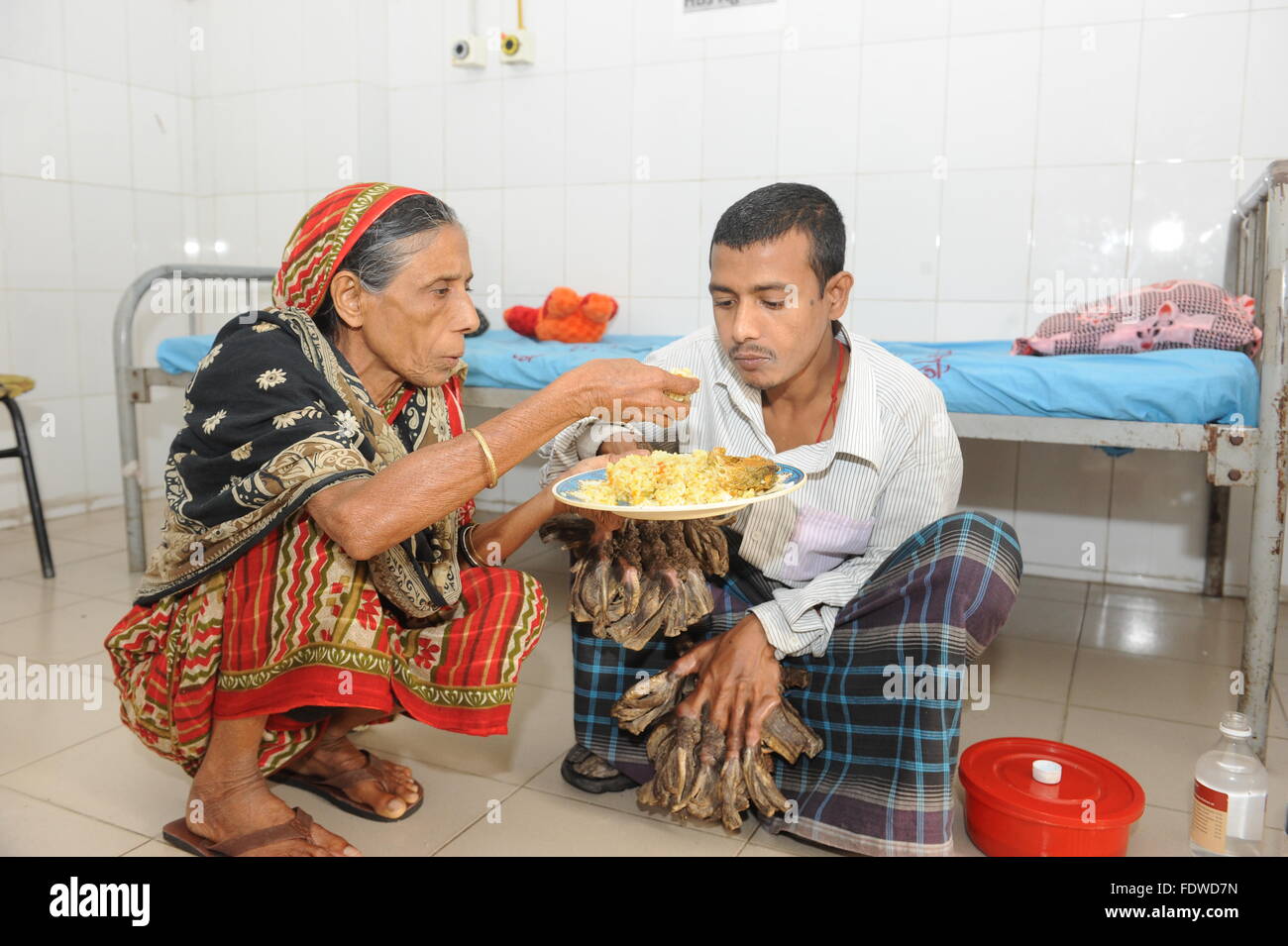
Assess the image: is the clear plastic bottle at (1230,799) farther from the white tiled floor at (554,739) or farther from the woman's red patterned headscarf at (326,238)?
the woman's red patterned headscarf at (326,238)

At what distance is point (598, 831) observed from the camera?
1842mm

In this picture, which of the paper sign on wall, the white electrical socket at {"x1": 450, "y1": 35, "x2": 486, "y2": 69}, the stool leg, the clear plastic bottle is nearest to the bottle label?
the clear plastic bottle

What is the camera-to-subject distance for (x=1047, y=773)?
1.74 metres

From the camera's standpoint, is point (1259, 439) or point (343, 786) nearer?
point (343, 786)

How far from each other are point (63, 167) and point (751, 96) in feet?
9.40

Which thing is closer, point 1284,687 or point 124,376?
point 1284,687

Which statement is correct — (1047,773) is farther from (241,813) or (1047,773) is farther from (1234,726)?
(241,813)

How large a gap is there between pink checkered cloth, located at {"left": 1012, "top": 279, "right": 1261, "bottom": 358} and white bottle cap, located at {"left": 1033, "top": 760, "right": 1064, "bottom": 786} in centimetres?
127

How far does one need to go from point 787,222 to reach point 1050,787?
1093 mm

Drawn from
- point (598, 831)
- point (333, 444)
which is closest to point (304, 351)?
point (333, 444)


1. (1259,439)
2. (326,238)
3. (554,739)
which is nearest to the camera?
(326,238)

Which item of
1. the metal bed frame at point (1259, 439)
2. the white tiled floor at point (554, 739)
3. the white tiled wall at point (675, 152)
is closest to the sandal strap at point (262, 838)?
the white tiled floor at point (554, 739)

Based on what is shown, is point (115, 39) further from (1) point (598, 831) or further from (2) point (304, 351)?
(1) point (598, 831)

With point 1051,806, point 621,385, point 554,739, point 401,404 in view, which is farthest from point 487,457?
point 1051,806
